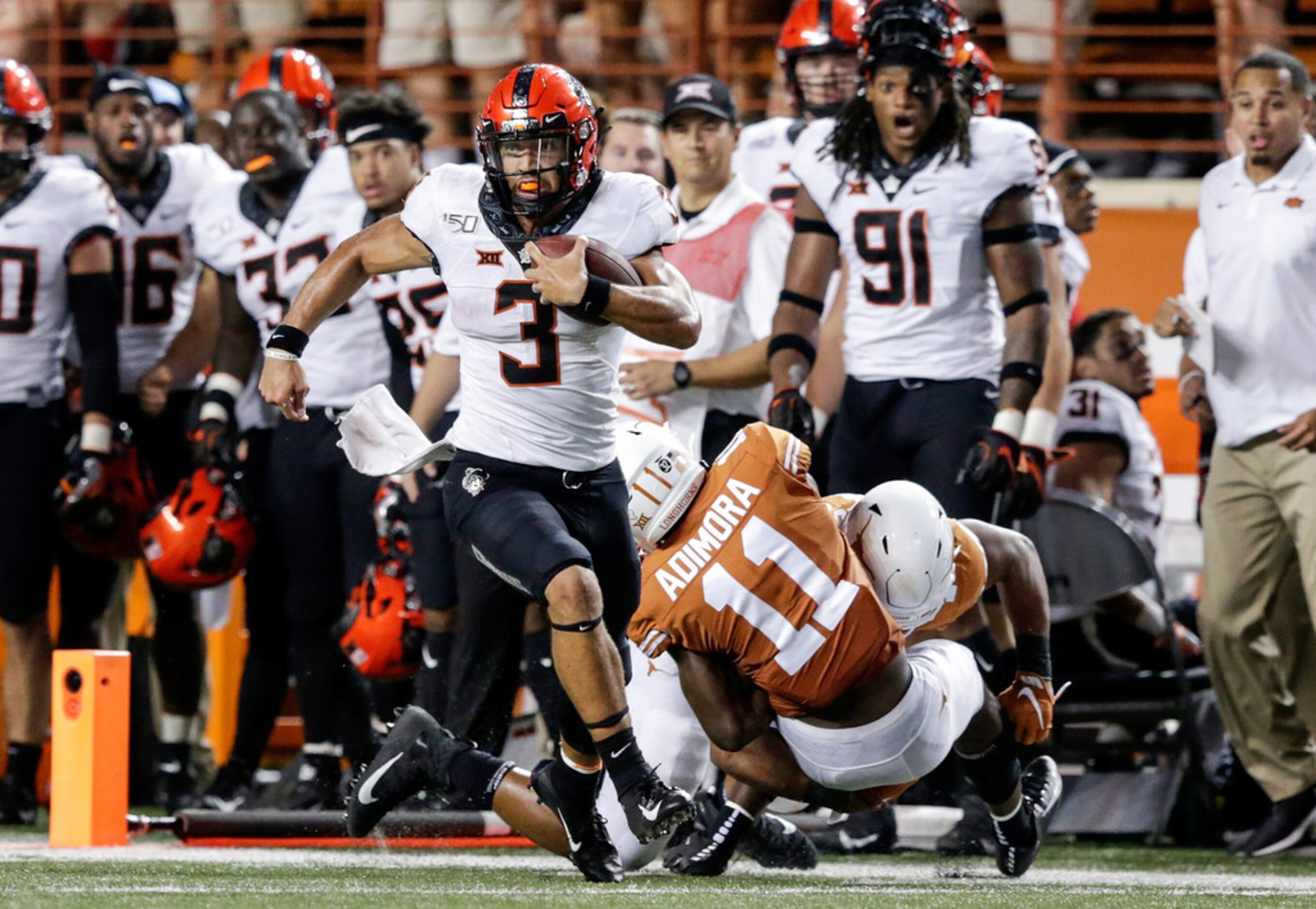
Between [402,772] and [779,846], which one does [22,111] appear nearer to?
[402,772]

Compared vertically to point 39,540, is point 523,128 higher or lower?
higher

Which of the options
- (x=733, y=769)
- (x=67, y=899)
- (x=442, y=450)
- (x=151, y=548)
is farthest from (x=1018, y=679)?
(x=151, y=548)

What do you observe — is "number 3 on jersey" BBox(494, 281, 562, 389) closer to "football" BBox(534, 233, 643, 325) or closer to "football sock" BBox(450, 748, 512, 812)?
"football" BBox(534, 233, 643, 325)

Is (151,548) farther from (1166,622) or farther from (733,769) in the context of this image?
(1166,622)

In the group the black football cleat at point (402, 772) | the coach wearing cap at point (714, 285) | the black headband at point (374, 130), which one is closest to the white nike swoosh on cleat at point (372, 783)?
the black football cleat at point (402, 772)

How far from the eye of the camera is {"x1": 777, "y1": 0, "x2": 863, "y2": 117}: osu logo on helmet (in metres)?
6.42

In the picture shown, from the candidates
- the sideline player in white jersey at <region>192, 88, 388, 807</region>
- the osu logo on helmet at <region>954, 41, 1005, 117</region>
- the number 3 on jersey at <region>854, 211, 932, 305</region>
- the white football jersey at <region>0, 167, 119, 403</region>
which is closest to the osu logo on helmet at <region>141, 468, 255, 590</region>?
the sideline player in white jersey at <region>192, 88, 388, 807</region>

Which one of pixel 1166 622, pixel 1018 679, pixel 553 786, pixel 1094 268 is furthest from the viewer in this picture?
pixel 1094 268

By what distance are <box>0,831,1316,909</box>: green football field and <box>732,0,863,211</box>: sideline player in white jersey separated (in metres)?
2.20

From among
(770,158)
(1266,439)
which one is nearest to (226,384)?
(770,158)

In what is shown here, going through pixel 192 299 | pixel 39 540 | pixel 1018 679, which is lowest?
pixel 1018 679

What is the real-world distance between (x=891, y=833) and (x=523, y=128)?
2091mm

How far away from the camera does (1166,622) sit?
6.04 meters

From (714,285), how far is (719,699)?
184cm
